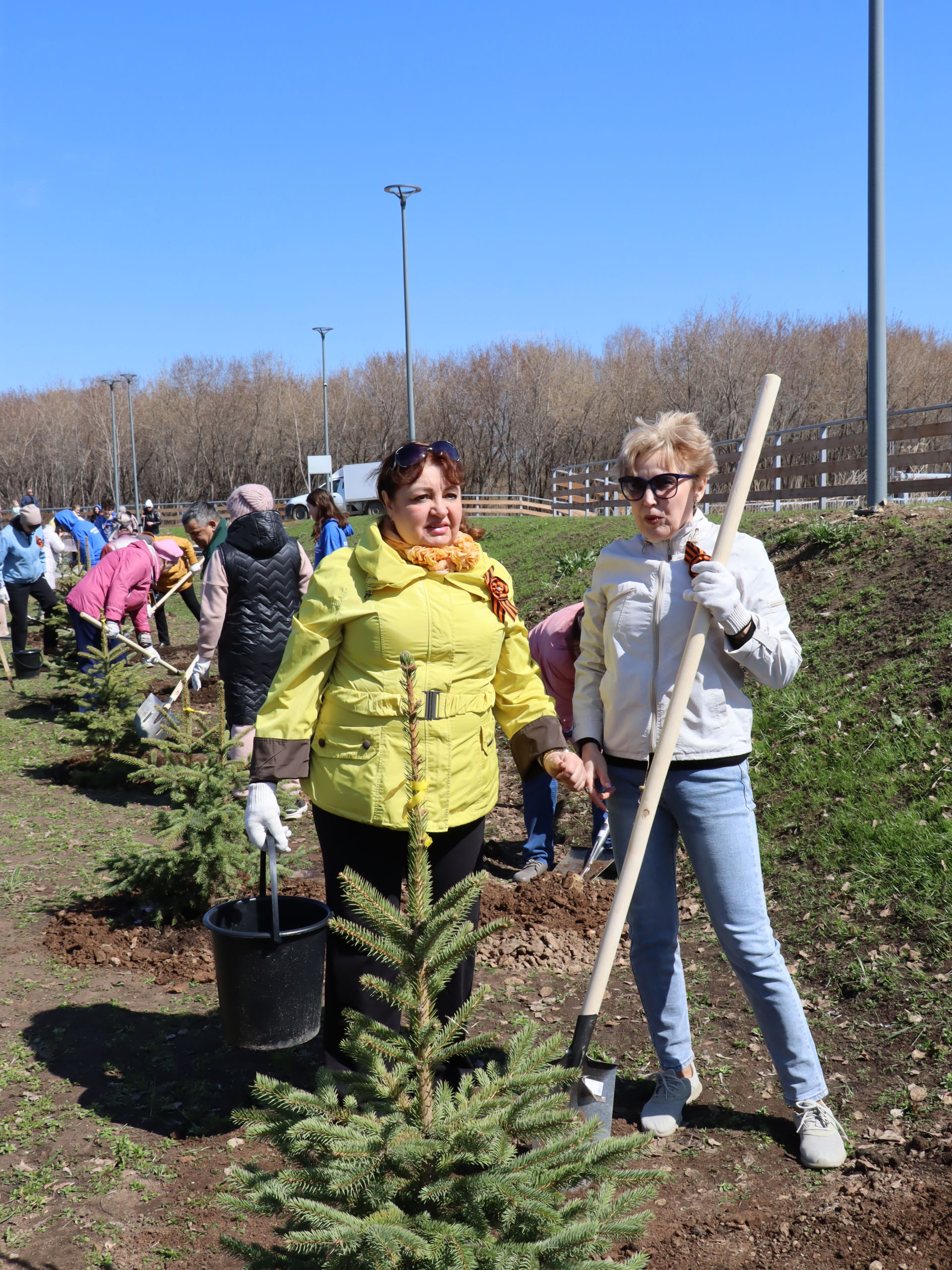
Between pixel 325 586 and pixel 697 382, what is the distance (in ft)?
160

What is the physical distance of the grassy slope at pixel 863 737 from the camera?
459 cm

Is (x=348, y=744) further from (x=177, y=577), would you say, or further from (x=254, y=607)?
(x=177, y=577)

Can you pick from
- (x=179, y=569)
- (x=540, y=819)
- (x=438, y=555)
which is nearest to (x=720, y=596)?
(x=438, y=555)

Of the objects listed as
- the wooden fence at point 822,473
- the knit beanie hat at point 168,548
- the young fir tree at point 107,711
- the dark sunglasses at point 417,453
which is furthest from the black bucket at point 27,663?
the dark sunglasses at point 417,453

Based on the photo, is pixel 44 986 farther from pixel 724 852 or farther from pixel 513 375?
pixel 513 375

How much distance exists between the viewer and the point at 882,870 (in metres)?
4.69

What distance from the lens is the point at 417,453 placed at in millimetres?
2875

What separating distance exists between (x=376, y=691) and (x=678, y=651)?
860 millimetres

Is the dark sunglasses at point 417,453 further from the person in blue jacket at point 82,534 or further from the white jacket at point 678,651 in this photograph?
the person in blue jacket at point 82,534

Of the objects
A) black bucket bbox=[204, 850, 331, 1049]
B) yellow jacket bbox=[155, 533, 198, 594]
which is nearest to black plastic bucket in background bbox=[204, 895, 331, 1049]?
black bucket bbox=[204, 850, 331, 1049]

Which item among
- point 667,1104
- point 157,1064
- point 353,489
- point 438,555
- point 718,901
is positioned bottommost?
point 157,1064

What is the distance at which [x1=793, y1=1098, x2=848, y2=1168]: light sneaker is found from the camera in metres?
3.04

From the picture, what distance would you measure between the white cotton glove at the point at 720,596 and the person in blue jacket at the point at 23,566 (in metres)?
10.9

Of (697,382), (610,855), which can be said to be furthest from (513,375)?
(610,855)
